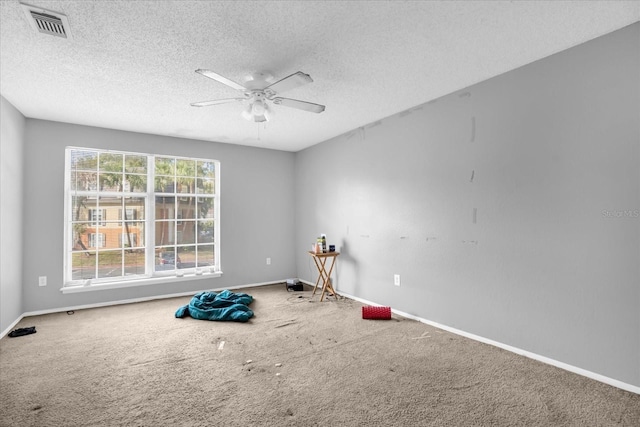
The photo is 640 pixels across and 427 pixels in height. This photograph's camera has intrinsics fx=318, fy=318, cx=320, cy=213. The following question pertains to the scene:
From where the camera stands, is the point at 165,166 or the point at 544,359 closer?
the point at 544,359

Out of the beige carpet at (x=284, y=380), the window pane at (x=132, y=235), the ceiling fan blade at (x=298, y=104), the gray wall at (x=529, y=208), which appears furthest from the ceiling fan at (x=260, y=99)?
the window pane at (x=132, y=235)

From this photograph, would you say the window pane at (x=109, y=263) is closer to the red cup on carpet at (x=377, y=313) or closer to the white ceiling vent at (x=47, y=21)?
the white ceiling vent at (x=47, y=21)

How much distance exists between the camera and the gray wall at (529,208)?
2.16 meters

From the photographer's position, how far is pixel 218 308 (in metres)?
3.87

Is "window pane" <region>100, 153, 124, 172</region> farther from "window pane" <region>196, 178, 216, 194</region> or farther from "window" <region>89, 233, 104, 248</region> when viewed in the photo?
"window pane" <region>196, 178, 216, 194</region>

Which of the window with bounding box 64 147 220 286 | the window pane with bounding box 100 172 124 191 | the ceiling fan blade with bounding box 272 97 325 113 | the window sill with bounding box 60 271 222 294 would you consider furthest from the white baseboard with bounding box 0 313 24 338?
the ceiling fan blade with bounding box 272 97 325 113

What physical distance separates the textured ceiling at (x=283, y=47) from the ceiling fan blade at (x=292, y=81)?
22cm

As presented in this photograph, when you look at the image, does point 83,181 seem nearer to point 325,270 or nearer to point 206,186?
point 206,186

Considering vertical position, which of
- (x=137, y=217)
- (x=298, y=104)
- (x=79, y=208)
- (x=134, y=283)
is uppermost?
(x=298, y=104)

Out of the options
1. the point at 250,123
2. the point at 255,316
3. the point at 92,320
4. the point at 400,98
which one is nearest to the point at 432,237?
the point at 400,98

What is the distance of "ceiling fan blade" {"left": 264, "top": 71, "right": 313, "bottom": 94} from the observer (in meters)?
2.21

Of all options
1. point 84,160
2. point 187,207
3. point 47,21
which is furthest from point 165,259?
point 47,21

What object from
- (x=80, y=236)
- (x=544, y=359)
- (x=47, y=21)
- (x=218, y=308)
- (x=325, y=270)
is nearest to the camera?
(x=47, y=21)

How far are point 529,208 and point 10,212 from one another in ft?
16.7
